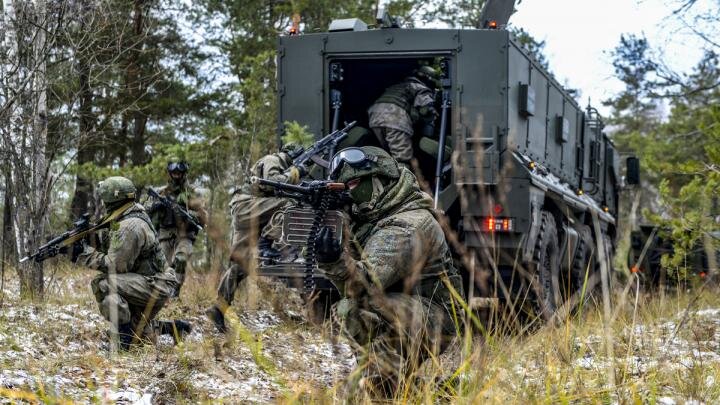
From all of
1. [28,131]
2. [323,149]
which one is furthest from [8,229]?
[323,149]

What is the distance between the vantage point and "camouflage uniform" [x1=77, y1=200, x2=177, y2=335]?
20.6 feet

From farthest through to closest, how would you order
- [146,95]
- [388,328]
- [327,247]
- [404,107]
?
[146,95]
[404,107]
[388,328]
[327,247]

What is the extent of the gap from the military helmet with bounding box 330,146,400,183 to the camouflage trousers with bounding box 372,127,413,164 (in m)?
3.29

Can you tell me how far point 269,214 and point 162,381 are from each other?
273 centimetres

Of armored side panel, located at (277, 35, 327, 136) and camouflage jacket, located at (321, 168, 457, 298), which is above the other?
armored side panel, located at (277, 35, 327, 136)

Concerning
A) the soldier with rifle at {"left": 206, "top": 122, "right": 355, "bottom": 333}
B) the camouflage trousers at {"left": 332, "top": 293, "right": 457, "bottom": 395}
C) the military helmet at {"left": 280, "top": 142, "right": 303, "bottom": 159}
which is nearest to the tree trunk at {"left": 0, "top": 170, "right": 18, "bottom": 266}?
the soldier with rifle at {"left": 206, "top": 122, "right": 355, "bottom": 333}

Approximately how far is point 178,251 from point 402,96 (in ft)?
8.88

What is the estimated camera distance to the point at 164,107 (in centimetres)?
1633

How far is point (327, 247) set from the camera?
3900 millimetres

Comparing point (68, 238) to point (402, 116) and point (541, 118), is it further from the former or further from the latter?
point (541, 118)

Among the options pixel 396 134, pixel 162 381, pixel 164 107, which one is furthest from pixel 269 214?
pixel 164 107

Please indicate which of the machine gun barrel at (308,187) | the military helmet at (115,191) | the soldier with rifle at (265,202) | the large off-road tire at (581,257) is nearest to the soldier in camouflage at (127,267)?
the military helmet at (115,191)

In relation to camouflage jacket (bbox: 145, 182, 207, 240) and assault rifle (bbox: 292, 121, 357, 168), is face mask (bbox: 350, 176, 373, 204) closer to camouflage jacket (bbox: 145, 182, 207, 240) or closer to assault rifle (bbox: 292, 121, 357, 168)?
assault rifle (bbox: 292, 121, 357, 168)

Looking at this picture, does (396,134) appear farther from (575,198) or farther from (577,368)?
(577,368)
